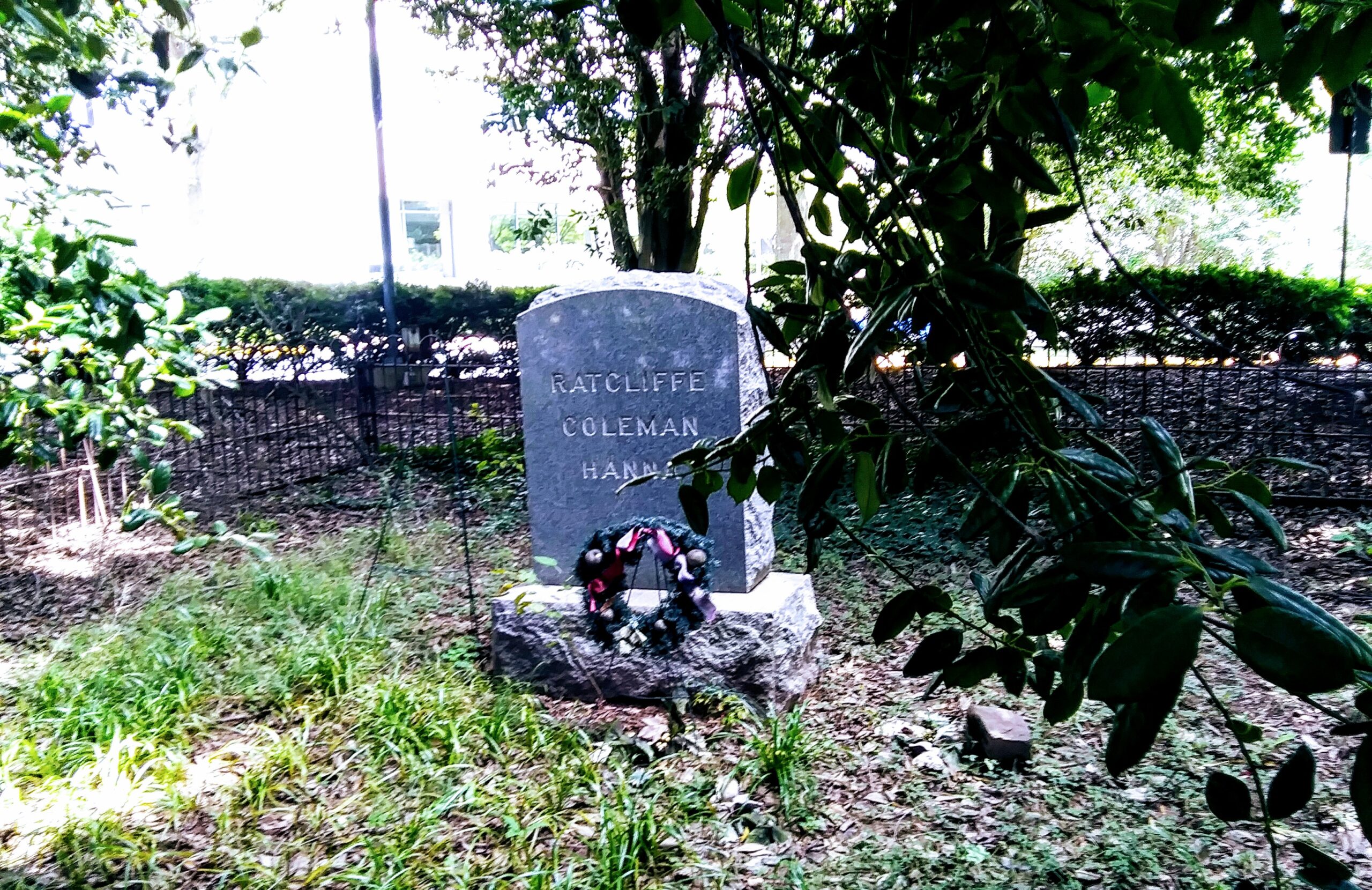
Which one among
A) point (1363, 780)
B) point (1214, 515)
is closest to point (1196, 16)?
point (1214, 515)

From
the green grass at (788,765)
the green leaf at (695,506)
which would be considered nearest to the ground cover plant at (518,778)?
the green grass at (788,765)

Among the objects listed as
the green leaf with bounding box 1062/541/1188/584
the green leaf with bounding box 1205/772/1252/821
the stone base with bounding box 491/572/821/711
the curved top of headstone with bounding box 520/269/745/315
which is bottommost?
the stone base with bounding box 491/572/821/711

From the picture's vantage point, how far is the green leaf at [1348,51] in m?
0.75

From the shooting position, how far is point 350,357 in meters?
9.96

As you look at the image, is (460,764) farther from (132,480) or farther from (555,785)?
(132,480)

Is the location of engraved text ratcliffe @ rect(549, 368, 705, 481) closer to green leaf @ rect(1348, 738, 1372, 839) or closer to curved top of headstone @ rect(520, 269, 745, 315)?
curved top of headstone @ rect(520, 269, 745, 315)

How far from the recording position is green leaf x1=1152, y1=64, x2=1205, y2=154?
917mm

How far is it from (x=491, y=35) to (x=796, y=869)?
7.59 metres

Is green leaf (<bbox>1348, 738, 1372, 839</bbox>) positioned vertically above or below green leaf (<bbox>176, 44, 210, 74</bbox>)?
below

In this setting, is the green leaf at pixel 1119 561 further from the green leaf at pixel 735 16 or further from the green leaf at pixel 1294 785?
the green leaf at pixel 735 16

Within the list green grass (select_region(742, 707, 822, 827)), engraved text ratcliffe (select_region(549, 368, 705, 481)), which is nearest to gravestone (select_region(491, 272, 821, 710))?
engraved text ratcliffe (select_region(549, 368, 705, 481))

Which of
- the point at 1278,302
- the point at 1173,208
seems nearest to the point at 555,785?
the point at 1278,302

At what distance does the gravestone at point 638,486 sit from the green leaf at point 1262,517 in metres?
2.64

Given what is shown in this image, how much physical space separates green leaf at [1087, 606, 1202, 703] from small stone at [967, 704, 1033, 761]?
292 centimetres
